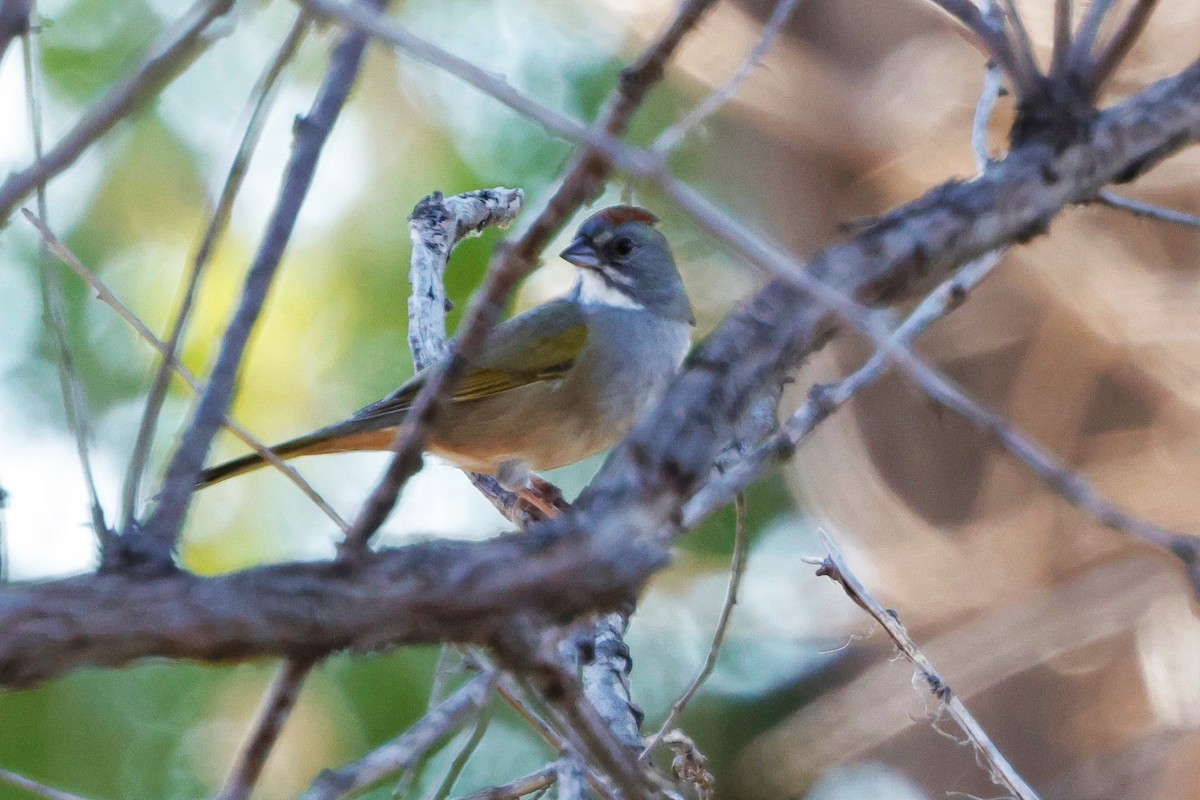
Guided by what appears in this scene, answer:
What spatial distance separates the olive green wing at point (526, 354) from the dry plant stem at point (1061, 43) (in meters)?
2.86

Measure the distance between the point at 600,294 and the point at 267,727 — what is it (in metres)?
3.84

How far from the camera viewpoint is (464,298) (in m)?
6.16

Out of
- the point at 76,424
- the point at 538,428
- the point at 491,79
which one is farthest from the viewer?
the point at 538,428

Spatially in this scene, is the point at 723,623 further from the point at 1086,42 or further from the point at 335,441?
the point at 335,441

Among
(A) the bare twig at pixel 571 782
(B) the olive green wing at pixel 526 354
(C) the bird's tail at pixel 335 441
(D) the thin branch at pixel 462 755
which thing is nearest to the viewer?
(D) the thin branch at pixel 462 755

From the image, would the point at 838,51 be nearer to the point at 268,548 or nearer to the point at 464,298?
the point at 464,298

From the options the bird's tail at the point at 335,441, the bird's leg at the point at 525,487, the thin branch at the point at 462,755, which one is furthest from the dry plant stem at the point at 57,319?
the bird's leg at the point at 525,487

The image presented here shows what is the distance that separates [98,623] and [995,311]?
15.4ft

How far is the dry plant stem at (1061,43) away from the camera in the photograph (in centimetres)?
199

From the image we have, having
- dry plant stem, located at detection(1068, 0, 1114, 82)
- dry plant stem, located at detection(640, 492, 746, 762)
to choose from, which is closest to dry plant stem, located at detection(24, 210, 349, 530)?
dry plant stem, located at detection(640, 492, 746, 762)

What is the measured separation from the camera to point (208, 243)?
1702 millimetres

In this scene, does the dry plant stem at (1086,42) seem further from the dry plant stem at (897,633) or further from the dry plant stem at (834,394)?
the dry plant stem at (897,633)

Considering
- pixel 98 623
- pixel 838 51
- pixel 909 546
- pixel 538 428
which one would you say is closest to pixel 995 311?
pixel 909 546

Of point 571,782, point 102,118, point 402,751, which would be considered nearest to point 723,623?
point 571,782
